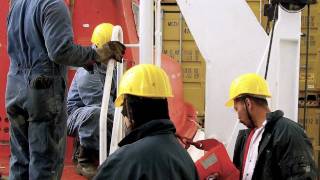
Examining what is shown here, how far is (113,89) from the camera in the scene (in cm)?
425

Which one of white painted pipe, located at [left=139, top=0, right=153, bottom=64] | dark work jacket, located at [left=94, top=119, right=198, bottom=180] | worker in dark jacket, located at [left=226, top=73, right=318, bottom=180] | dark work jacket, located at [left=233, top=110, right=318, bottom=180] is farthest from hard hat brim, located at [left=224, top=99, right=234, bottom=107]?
dark work jacket, located at [left=94, top=119, right=198, bottom=180]

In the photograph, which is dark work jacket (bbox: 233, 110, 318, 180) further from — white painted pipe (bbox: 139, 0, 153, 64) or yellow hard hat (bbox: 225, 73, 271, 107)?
white painted pipe (bbox: 139, 0, 153, 64)

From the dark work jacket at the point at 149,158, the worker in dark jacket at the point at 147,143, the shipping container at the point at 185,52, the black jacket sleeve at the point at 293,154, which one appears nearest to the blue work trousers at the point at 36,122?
the worker in dark jacket at the point at 147,143

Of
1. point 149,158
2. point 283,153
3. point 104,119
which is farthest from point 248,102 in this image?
point 149,158

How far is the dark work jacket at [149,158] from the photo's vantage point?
201 cm

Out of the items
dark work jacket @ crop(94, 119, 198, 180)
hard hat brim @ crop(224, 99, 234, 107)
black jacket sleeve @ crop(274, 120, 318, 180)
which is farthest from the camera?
hard hat brim @ crop(224, 99, 234, 107)

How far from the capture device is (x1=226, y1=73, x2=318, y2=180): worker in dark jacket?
2998mm

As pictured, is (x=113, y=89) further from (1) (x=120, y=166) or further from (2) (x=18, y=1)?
(1) (x=120, y=166)

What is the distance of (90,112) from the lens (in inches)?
164

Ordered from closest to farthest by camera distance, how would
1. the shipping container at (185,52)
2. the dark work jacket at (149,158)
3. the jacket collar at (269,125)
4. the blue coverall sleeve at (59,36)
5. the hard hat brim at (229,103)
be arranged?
1. the dark work jacket at (149,158)
2. the jacket collar at (269,125)
3. the blue coverall sleeve at (59,36)
4. the hard hat brim at (229,103)
5. the shipping container at (185,52)

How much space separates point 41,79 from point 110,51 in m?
0.47

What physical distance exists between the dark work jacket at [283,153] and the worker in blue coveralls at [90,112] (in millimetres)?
1363

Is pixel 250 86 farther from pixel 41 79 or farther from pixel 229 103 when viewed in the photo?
pixel 41 79

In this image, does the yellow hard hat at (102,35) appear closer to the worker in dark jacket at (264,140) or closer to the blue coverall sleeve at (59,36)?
the blue coverall sleeve at (59,36)
